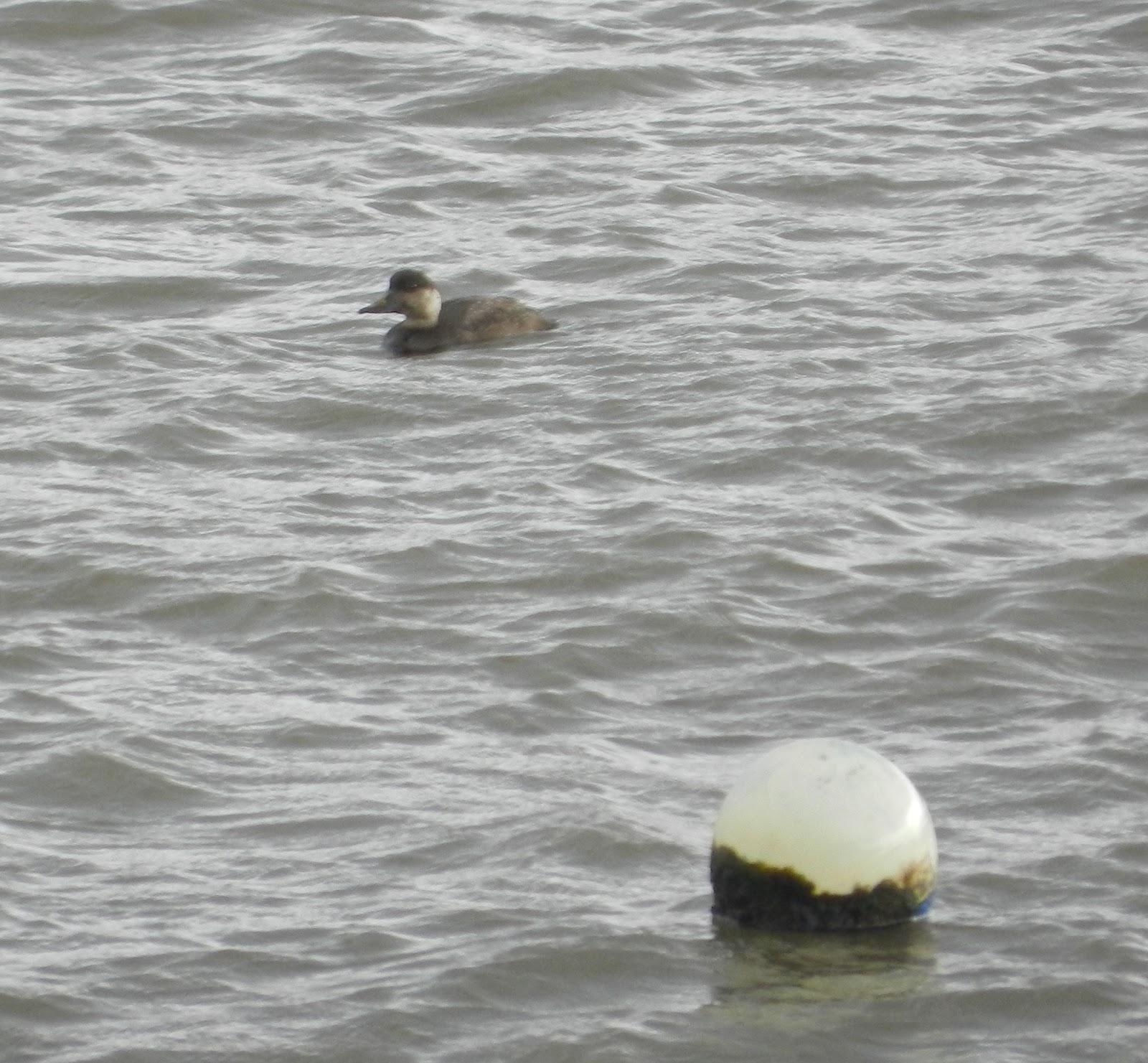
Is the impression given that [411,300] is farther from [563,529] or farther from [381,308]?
[563,529]

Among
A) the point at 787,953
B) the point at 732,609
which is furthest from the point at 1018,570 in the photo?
the point at 787,953

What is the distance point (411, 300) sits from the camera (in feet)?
40.1

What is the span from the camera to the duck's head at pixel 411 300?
12.1 metres

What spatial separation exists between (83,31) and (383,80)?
2.44 m

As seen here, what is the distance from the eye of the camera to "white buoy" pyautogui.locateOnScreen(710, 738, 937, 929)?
6.18m

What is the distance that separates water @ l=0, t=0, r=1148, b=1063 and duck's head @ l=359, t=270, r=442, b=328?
0.21 m

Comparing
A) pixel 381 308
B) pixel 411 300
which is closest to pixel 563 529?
pixel 411 300

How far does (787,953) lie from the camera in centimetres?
628

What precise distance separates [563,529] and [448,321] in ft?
8.92

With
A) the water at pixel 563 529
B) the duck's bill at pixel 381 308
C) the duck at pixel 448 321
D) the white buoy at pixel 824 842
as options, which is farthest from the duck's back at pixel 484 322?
the white buoy at pixel 824 842

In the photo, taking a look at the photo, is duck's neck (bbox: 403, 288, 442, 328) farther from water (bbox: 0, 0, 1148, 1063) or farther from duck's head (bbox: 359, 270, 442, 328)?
water (bbox: 0, 0, 1148, 1063)

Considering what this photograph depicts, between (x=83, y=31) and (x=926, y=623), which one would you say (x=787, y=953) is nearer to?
(x=926, y=623)

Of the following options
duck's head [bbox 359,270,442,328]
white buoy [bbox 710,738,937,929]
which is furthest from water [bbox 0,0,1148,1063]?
duck's head [bbox 359,270,442,328]

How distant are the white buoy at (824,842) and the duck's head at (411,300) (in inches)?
238
